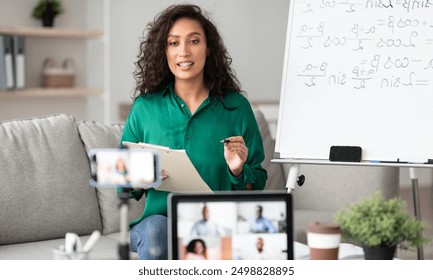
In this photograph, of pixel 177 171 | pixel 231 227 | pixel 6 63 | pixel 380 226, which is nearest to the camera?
pixel 231 227

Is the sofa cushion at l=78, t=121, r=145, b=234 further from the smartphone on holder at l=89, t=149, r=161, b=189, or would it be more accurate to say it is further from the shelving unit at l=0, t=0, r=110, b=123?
the shelving unit at l=0, t=0, r=110, b=123

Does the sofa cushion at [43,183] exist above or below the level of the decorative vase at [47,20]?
Answer: below

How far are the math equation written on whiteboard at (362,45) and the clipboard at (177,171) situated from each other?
2.29 feet

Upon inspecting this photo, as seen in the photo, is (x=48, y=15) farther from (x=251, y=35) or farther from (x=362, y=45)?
(x=362, y=45)

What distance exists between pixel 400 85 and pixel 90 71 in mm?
2992

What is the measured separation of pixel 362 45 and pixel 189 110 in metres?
0.72

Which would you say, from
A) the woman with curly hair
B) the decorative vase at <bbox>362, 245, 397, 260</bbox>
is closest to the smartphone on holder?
the decorative vase at <bbox>362, 245, 397, 260</bbox>

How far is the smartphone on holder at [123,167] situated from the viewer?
4.75 feet

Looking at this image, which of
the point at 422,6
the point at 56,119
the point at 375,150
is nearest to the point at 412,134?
the point at 375,150

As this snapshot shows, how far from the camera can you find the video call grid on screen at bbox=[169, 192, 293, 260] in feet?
5.17

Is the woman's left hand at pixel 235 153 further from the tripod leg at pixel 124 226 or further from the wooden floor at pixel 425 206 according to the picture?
the wooden floor at pixel 425 206

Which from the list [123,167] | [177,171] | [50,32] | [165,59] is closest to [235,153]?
[177,171]

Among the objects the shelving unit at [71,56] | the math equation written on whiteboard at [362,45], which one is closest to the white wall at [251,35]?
the shelving unit at [71,56]

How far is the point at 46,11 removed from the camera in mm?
4832
